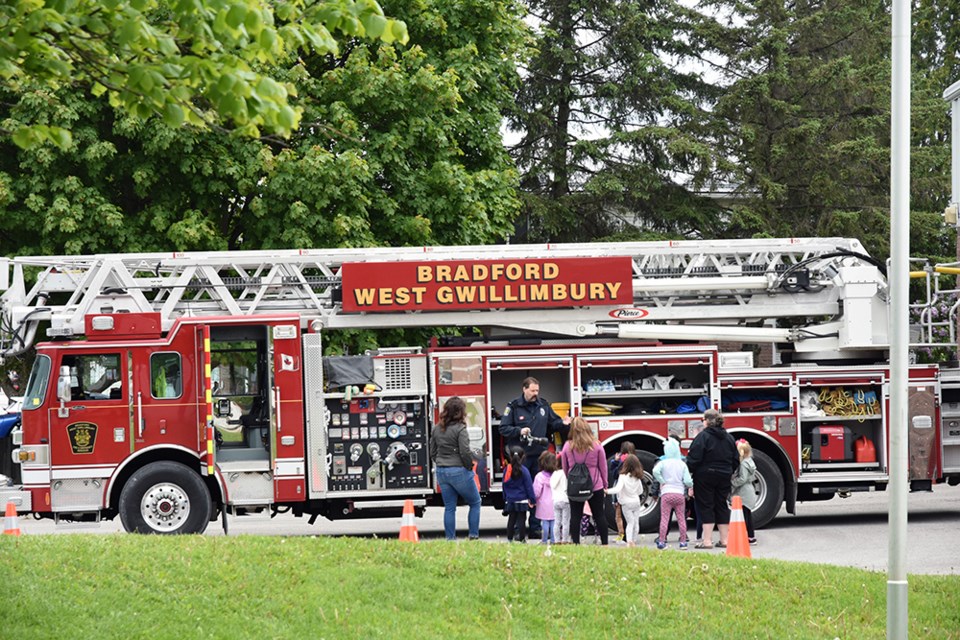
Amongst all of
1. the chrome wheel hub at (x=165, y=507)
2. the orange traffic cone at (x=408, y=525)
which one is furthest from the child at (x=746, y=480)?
the chrome wheel hub at (x=165, y=507)

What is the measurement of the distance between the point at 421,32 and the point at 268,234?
14.3 feet

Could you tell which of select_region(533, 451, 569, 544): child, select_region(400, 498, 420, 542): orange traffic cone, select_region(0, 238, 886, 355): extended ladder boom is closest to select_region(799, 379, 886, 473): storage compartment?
select_region(0, 238, 886, 355): extended ladder boom

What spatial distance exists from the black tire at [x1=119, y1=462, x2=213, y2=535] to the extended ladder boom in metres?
1.88

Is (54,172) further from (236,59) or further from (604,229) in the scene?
(604,229)

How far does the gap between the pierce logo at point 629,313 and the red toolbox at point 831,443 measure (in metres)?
2.65

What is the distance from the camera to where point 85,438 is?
1437 cm

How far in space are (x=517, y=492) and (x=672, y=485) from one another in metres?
1.77

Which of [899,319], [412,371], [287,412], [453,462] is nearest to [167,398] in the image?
[287,412]

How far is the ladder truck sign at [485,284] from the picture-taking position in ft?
49.8

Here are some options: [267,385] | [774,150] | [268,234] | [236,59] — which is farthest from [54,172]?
[774,150]

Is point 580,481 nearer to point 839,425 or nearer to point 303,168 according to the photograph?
point 839,425

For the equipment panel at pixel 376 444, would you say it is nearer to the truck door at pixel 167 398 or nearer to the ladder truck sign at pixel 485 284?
the ladder truck sign at pixel 485 284

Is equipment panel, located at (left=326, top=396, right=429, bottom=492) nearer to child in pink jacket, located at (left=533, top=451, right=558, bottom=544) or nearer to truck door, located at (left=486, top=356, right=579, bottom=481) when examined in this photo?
truck door, located at (left=486, top=356, right=579, bottom=481)

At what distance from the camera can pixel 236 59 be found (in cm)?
689
